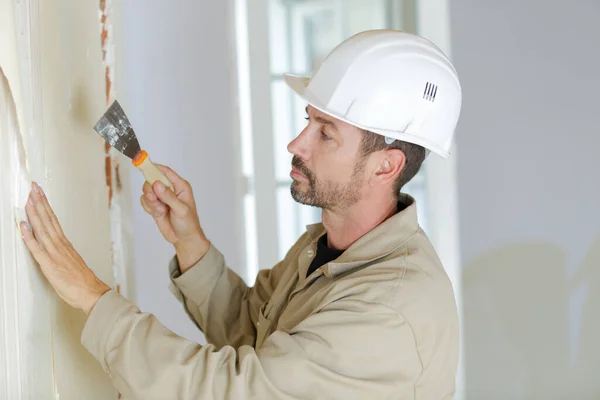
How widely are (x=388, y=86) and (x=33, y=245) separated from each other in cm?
75

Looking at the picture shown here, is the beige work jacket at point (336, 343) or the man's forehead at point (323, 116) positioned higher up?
the man's forehead at point (323, 116)

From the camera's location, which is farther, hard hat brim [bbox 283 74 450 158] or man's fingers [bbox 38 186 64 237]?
hard hat brim [bbox 283 74 450 158]

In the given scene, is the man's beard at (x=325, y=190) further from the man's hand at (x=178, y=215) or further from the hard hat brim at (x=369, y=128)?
the man's hand at (x=178, y=215)

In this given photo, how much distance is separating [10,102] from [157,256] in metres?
0.80

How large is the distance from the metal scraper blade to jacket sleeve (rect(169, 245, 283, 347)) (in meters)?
0.38

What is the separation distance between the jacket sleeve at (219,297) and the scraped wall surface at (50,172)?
7.6 inches

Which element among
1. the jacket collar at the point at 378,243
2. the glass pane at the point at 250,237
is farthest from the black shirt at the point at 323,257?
the glass pane at the point at 250,237

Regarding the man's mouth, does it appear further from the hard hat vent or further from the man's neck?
the hard hat vent

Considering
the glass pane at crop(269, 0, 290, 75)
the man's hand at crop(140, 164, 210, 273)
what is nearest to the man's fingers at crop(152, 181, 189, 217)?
the man's hand at crop(140, 164, 210, 273)

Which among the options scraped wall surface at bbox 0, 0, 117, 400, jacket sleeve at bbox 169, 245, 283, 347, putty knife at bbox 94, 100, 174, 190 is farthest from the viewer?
jacket sleeve at bbox 169, 245, 283, 347

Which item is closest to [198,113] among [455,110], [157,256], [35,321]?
[157,256]

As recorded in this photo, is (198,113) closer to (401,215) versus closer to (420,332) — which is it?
(401,215)

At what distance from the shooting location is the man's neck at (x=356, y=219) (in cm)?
157

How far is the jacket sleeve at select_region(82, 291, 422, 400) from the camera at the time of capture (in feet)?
3.88
